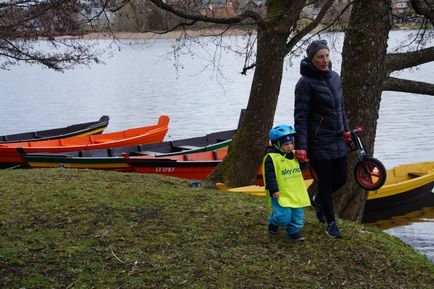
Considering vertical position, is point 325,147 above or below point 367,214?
above

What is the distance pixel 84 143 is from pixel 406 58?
12.1 meters

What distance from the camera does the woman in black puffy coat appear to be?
555 centimetres

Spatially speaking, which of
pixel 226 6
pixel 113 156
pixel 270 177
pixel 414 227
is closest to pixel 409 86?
pixel 270 177

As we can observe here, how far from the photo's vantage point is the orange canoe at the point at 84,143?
53.2 feet

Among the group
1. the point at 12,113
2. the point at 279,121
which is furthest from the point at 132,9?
the point at 12,113

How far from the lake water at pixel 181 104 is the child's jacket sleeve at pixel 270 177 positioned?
6.69 metres

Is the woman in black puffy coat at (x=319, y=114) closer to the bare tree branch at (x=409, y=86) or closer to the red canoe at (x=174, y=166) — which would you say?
the bare tree branch at (x=409, y=86)

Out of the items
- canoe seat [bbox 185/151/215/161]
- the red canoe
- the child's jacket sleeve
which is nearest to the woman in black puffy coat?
the child's jacket sleeve

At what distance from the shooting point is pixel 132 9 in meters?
9.52

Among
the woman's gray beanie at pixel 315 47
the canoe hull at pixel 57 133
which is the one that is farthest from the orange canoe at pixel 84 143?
the woman's gray beanie at pixel 315 47

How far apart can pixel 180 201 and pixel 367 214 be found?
300 inches

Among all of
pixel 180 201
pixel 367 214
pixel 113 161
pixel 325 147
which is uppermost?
pixel 325 147

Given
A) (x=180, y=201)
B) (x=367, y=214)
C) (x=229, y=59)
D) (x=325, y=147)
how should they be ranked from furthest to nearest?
(x=229, y=59)
(x=367, y=214)
(x=180, y=201)
(x=325, y=147)

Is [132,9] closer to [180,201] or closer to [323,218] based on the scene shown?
[180,201]
